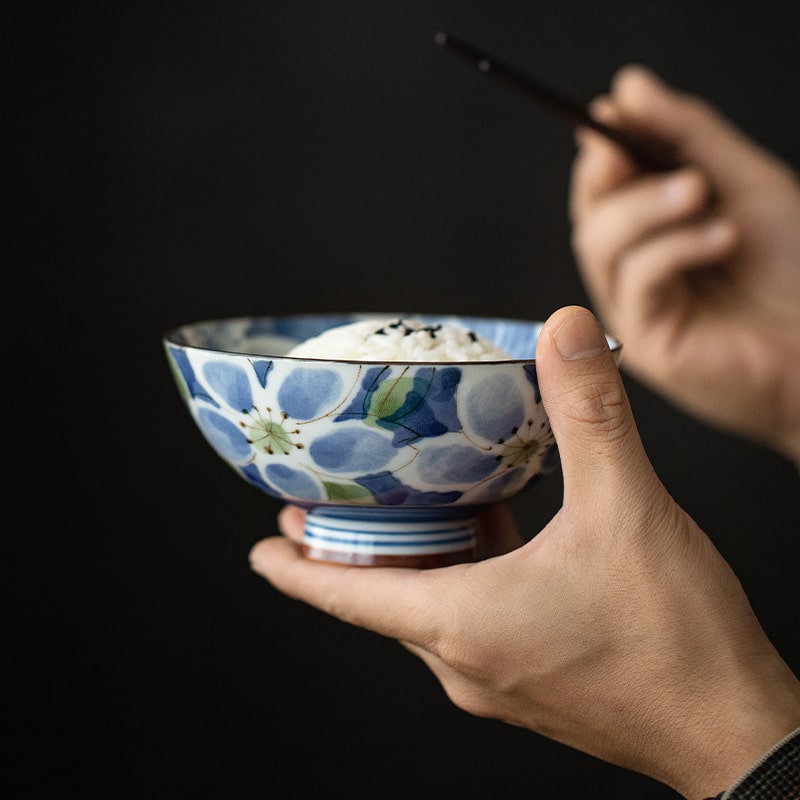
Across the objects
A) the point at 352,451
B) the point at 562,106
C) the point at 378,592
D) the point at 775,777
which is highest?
the point at 562,106

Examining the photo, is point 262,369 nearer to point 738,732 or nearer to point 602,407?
point 602,407

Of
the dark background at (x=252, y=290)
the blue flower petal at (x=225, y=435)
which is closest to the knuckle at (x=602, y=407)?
the blue flower petal at (x=225, y=435)

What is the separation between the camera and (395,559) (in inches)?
30.0

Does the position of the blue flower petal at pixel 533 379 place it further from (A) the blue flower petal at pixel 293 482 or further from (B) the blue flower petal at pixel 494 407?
(A) the blue flower petal at pixel 293 482

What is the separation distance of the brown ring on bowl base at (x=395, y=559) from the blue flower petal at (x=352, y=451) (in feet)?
0.37

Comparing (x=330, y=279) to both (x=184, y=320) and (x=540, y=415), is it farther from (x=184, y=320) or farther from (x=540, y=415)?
(x=540, y=415)

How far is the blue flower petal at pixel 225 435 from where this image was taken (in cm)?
71

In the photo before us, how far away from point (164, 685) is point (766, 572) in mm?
1017

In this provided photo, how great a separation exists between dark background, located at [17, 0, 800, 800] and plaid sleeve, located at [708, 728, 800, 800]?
988 millimetres

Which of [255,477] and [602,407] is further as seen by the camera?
[255,477]

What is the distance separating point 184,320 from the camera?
1439 millimetres

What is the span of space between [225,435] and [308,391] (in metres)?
0.11

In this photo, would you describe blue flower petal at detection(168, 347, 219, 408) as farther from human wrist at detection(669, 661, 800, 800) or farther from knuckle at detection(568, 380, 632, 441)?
human wrist at detection(669, 661, 800, 800)

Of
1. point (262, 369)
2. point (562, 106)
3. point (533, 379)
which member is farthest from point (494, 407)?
point (562, 106)
